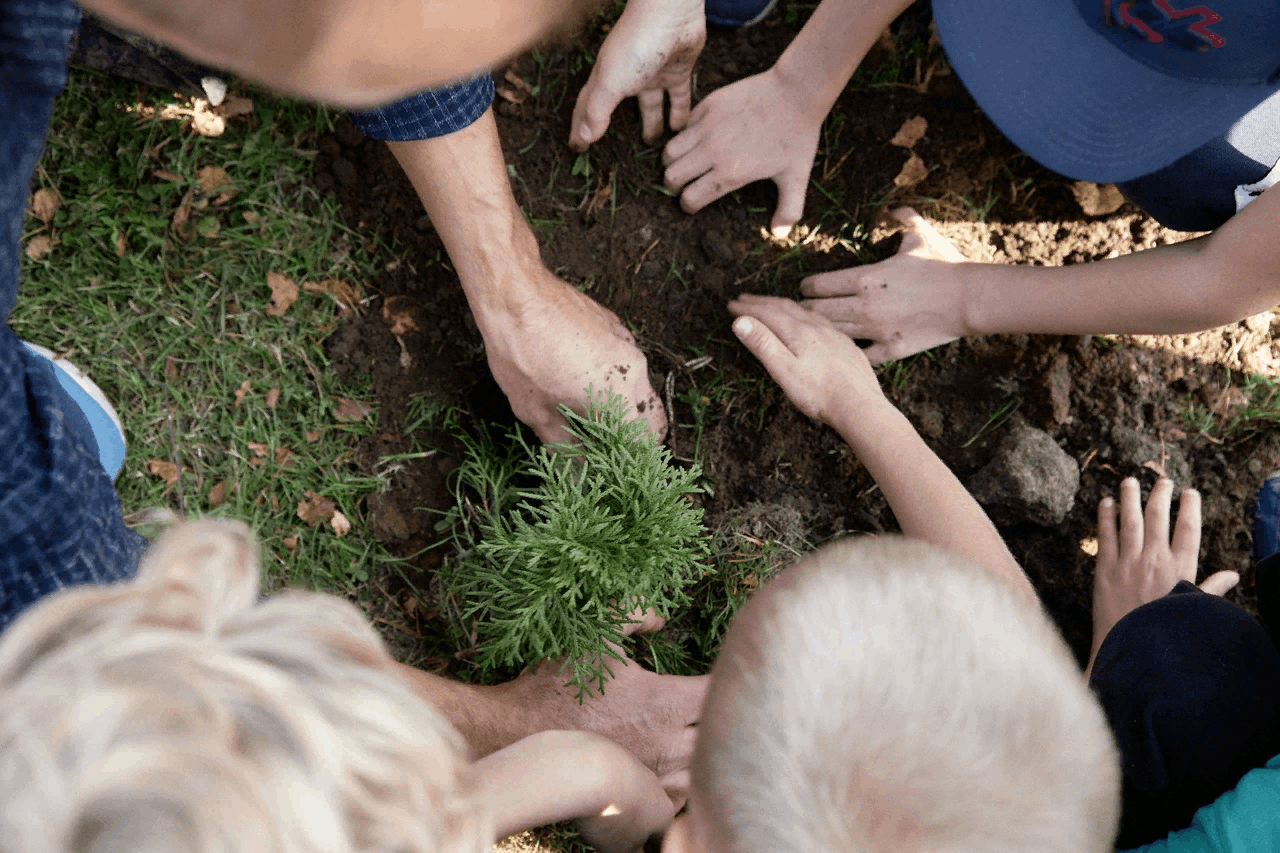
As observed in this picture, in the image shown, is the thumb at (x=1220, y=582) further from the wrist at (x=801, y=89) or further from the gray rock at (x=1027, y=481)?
the wrist at (x=801, y=89)

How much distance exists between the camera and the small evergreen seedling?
1.84m

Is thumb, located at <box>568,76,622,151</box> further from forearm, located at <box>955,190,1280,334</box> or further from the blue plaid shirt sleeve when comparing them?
forearm, located at <box>955,190,1280,334</box>

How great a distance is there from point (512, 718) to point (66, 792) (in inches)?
55.2

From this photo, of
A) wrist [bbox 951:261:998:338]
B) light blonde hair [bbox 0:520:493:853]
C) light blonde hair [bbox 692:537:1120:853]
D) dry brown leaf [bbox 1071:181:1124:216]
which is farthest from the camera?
dry brown leaf [bbox 1071:181:1124:216]

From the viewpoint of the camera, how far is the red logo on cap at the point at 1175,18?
1.73m

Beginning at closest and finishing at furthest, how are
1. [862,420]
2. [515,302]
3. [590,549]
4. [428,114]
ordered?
1. [428,114]
2. [590,549]
3. [515,302]
4. [862,420]

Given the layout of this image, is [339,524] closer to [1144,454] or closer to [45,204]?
[45,204]

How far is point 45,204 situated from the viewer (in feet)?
7.30

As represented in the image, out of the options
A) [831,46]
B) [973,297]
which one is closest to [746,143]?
[831,46]

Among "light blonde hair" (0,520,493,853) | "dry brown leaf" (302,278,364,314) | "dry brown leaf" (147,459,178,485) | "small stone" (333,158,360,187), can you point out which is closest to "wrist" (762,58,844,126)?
"small stone" (333,158,360,187)

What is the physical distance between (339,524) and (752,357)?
128 cm

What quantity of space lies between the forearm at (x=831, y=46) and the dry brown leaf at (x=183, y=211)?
5.66 feet

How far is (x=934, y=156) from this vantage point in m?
2.37

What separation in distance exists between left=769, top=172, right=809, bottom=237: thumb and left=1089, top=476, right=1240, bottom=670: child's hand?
121cm
